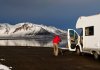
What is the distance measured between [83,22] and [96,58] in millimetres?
3459

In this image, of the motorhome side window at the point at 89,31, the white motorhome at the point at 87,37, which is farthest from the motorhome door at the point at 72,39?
the motorhome side window at the point at 89,31

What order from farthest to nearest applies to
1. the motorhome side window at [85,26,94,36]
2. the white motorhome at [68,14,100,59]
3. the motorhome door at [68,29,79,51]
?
the motorhome door at [68,29,79,51]
the motorhome side window at [85,26,94,36]
the white motorhome at [68,14,100,59]

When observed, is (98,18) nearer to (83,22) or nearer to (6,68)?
(83,22)

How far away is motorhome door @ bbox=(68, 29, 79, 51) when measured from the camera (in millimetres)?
32000

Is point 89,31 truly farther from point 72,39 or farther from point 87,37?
point 72,39

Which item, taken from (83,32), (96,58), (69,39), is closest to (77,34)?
(69,39)

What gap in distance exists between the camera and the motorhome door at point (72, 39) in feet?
105

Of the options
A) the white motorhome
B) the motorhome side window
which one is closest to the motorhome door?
the white motorhome

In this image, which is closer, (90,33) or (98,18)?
(98,18)

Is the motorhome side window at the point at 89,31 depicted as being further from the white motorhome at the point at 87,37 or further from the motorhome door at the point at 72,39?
the motorhome door at the point at 72,39

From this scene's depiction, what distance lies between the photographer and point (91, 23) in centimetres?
2720

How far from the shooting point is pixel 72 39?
106 ft

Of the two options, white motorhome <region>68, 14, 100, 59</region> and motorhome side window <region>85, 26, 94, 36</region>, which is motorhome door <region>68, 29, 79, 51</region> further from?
motorhome side window <region>85, 26, 94, 36</region>

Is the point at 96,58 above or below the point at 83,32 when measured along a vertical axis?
below
